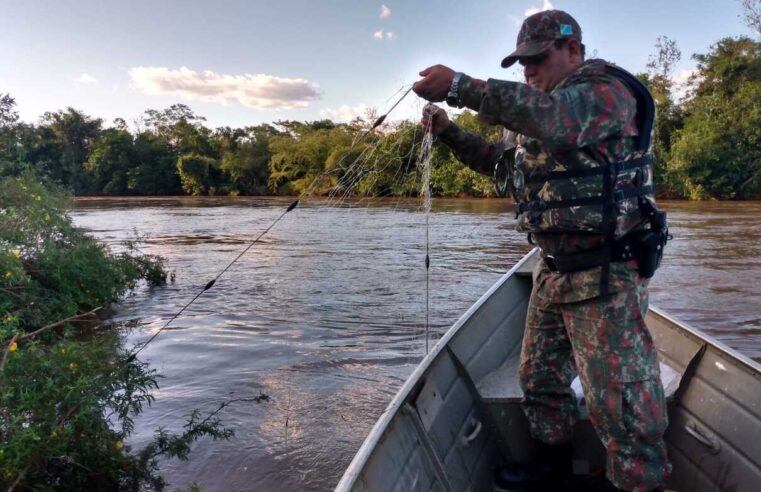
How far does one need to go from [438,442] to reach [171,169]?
62471 mm

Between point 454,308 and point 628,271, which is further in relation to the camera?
point 454,308

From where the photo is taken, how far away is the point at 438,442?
2766 millimetres

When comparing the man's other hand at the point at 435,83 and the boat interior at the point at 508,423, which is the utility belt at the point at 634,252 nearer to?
the man's other hand at the point at 435,83

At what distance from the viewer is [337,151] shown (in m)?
9.65

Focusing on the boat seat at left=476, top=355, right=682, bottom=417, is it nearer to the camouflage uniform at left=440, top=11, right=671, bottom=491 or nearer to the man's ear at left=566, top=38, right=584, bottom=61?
the camouflage uniform at left=440, top=11, right=671, bottom=491

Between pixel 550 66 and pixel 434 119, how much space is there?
78 cm

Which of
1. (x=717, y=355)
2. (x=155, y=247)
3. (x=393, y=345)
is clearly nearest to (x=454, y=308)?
(x=393, y=345)

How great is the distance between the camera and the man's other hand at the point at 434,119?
9.78ft

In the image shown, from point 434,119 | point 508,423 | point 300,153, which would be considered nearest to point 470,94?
point 434,119

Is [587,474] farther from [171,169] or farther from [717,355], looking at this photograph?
[171,169]

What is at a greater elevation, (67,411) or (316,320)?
(67,411)

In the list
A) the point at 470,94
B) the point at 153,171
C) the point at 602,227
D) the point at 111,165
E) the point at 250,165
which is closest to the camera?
the point at 470,94

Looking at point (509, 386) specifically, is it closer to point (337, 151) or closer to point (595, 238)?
point (595, 238)

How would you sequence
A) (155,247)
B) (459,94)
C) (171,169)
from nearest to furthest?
(459,94) → (155,247) → (171,169)
